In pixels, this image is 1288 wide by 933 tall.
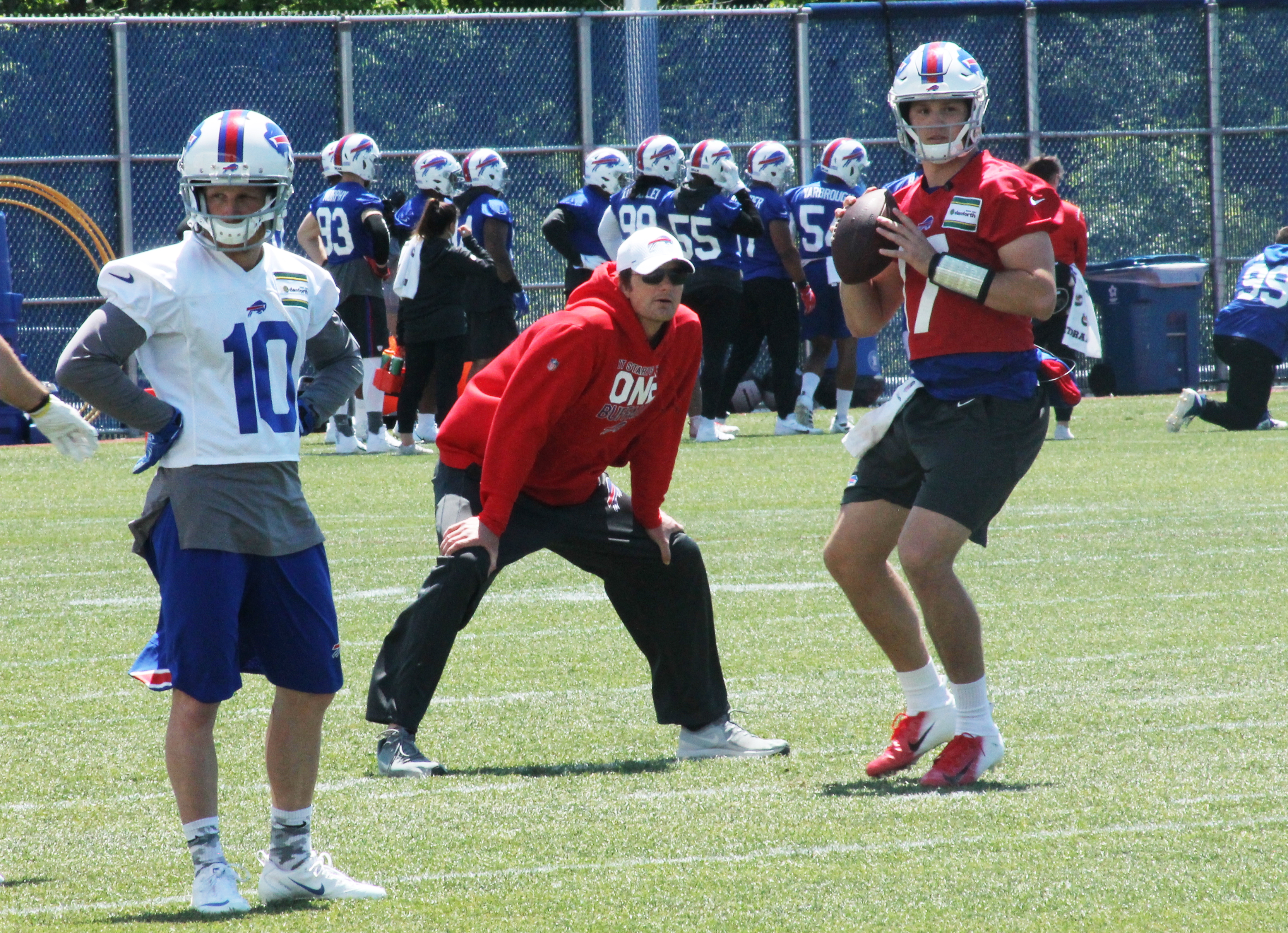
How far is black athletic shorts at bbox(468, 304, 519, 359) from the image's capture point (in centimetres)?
1488

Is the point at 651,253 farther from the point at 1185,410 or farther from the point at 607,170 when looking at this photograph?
the point at 607,170

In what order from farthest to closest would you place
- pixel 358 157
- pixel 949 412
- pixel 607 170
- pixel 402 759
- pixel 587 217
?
pixel 607 170 < pixel 587 217 < pixel 358 157 < pixel 402 759 < pixel 949 412

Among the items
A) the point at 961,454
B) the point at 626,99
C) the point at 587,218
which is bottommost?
the point at 961,454

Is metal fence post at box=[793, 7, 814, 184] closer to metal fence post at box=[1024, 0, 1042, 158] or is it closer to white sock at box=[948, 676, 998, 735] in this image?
metal fence post at box=[1024, 0, 1042, 158]

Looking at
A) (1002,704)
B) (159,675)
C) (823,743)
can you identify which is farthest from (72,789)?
(1002,704)

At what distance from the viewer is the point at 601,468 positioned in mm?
5727

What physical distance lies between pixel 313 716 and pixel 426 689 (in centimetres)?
126

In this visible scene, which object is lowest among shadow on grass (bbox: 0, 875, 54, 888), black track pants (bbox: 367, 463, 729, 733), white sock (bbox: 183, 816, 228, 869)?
shadow on grass (bbox: 0, 875, 54, 888)

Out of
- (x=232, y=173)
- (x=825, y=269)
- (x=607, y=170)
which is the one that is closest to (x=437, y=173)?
(x=607, y=170)

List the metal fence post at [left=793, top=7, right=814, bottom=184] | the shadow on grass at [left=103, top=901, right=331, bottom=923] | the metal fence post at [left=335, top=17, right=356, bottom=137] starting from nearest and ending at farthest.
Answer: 1. the shadow on grass at [left=103, top=901, right=331, bottom=923]
2. the metal fence post at [left=335, top=17, right=356, bottom=137]
3. the metal fence post at [left=793, top=7, right=814, bottom=184]

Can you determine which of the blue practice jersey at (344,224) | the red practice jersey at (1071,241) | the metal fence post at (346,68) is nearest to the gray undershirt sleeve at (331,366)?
the red practice jersey at (1071,241)

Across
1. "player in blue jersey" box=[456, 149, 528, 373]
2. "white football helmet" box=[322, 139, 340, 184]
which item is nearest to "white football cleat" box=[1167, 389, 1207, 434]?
"player in blue jersey" box=[456, 149, 528, 373]

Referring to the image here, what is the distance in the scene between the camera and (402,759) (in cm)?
533

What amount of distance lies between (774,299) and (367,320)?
3.31 meters
